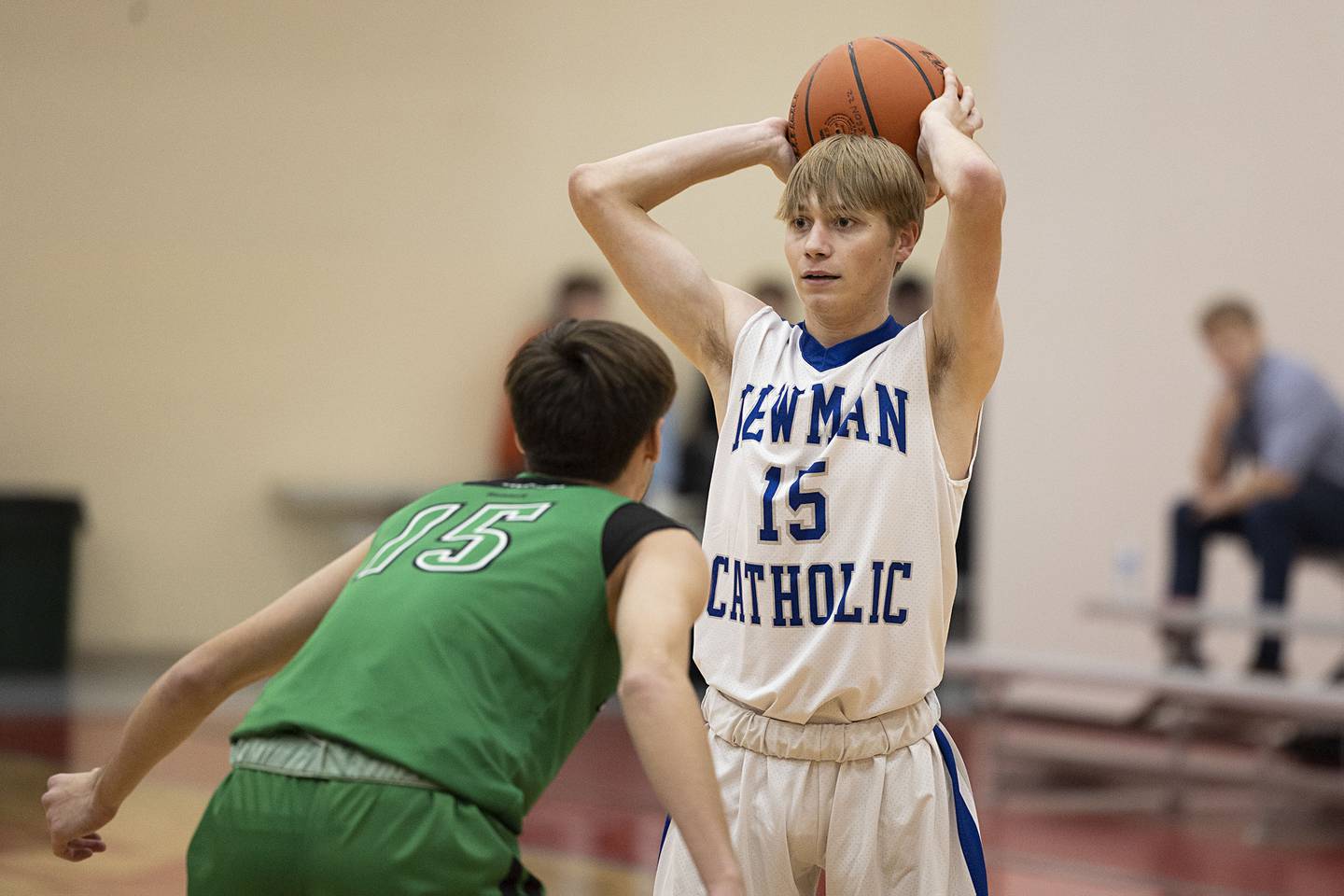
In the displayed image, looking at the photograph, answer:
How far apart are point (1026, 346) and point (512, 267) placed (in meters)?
3.14

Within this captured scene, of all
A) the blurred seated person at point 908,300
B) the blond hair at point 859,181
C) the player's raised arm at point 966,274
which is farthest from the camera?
the blurred seated person at point 908,300

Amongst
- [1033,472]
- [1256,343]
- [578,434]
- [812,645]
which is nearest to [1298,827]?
[1256,343]

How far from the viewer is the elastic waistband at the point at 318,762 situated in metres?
1.78

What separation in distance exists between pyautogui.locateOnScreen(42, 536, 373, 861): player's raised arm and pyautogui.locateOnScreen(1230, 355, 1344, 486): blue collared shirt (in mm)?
5987

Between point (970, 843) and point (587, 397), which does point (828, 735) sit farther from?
point (587, 397)

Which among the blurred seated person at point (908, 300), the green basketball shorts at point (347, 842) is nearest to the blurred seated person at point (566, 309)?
the blurred seated person at point (908, 300)

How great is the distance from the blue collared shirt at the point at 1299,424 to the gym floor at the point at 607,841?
1655 millimetres

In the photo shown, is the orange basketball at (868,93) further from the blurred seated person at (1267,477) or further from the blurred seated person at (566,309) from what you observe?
the blurred seated person at (566,309)

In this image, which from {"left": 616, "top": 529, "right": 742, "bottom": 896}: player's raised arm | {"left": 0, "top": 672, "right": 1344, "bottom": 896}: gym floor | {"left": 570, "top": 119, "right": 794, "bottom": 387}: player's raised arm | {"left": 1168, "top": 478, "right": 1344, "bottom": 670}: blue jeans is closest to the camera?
{"left": 616, "top": 529, "right": 742, "bottom": 896}: player's raised arm

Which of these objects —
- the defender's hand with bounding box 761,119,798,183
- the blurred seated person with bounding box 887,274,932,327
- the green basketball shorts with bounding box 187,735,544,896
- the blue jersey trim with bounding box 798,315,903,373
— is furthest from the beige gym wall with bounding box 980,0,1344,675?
the green basketball shorts with bounding box 187,735,544,896

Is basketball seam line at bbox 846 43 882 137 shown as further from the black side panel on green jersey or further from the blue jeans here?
the blue jeans

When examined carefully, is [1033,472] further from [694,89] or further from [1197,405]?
[694,89]

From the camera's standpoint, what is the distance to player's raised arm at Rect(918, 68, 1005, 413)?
2301 millimetres

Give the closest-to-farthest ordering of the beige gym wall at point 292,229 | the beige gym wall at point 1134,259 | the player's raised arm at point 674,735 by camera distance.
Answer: the player's raised arm at point 674,735 < the beige gym wall at point 1134,259 < the beige gym wall at point 292,229
